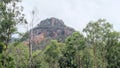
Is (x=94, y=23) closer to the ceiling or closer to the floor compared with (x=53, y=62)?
closer to the ceiling

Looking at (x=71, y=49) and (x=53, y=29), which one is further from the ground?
(x=53, y=29)

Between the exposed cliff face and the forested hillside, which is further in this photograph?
the exposed cliff face

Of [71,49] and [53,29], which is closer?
[71,49]

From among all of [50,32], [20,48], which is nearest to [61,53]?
[20,48]

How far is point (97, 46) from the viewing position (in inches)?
1896

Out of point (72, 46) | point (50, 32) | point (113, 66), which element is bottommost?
point (113, 66)

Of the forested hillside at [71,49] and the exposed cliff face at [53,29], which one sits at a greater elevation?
the exposed cliff face at [53,29]

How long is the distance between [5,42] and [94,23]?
16508 millimetres

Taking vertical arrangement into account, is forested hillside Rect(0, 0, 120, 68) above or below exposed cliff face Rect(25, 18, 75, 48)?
below

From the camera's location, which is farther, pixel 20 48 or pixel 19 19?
pixel 20 48

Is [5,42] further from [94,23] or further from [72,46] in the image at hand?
[72,46]

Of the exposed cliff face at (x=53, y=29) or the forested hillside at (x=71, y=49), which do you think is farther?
the exposed cliff face at (x=53, y=29)

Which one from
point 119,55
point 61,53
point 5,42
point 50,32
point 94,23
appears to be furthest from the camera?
point 50,32

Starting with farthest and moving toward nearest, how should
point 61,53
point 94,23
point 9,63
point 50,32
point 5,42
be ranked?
1. point 50,32
2. point 61,53
3. point 94,23
4. point 9,63
5. point 5,42
